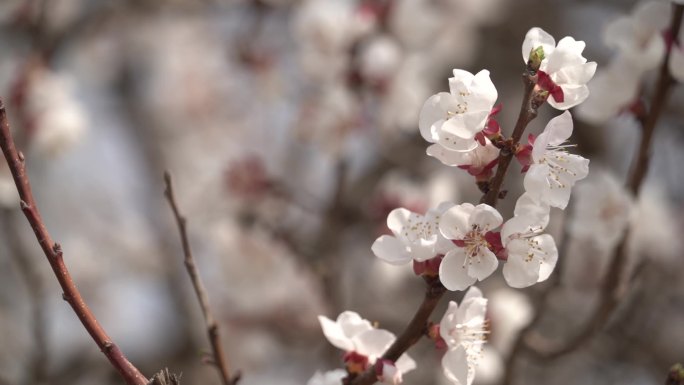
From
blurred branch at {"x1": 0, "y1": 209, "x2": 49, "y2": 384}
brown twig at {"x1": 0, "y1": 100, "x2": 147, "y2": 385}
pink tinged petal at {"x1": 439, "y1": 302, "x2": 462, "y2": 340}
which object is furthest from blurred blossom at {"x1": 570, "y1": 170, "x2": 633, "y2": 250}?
blurred branch at {"x1": 0, "y1": 209, "x2": 49, "y2": 384}

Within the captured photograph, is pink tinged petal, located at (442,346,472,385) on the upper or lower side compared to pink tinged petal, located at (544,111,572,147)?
lower

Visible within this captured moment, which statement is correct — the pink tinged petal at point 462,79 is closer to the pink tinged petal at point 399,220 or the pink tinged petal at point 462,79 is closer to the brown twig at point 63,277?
the pink tinged petal at point 399,220

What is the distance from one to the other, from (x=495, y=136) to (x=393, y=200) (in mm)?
1811

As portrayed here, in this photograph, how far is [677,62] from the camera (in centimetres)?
170

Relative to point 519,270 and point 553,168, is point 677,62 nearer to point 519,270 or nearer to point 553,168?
point 553,168

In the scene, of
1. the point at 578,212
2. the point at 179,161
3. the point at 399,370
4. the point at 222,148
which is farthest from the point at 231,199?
the point at 222,148

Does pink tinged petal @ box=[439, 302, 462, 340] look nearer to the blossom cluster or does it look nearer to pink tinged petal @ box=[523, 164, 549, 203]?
the blossom cluster

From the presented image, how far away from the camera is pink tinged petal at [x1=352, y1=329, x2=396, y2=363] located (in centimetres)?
116

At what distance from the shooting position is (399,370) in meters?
1.13

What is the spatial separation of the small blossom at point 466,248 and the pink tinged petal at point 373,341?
15 centimetres

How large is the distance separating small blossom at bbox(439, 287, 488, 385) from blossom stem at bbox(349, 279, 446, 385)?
0.13 ft

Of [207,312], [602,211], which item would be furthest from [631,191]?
[207,312]

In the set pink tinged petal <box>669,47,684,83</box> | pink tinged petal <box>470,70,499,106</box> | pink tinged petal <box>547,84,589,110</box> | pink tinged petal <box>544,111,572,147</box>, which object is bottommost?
pink tinged petal <box>544,111,572,147</box>

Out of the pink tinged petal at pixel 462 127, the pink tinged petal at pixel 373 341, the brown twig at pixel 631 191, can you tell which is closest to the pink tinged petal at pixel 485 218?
the pink tinged petal at pixel 462 127
